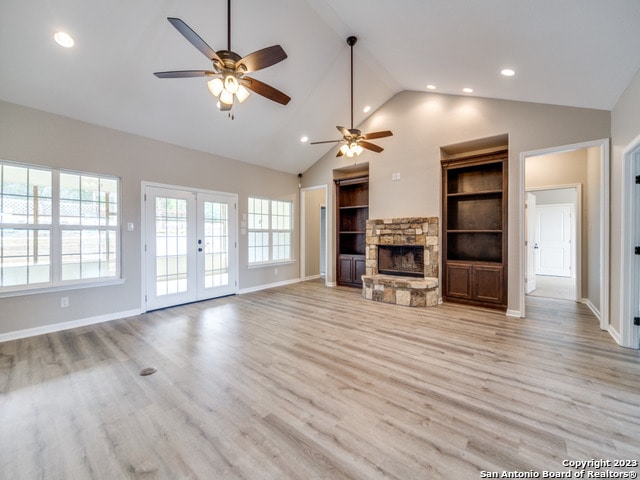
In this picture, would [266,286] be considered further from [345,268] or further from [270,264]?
[345,268]

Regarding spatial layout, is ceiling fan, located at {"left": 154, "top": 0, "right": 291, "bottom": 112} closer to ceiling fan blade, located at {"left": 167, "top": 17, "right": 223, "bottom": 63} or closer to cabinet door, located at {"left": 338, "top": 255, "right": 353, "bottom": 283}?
ceiling fan blade, located at {"left": 167, "top": 17, "right": 223, "bottom": 63}

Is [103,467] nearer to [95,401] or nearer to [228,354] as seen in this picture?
[95,401]

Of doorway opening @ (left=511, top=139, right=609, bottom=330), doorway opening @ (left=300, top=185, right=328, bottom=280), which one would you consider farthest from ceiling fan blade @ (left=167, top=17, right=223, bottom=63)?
doorway opening @ (left=300, top=185, right=328, bottom=280)

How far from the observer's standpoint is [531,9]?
2299mm

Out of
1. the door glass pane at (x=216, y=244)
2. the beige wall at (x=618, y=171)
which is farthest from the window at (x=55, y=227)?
the beige wall at (x=618, y=171)

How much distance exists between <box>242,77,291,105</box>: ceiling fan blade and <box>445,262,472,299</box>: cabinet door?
410 centimetres

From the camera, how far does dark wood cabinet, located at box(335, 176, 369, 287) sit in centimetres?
657

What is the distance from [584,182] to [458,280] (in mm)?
2924

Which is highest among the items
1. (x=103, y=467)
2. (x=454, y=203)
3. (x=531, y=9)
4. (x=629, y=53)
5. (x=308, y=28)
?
(x=308, y=28)

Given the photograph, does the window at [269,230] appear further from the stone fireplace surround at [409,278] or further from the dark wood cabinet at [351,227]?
the stone fireplace surround at [409,278]

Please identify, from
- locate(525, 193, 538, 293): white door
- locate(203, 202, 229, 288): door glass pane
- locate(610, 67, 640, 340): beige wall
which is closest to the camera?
locate(610, 67, 640, 340): beige wall

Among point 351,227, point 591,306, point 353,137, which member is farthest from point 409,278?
point 591,306

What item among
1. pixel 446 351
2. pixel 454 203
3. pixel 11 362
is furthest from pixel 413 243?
pixel 11 362

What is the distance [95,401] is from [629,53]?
5.59m
